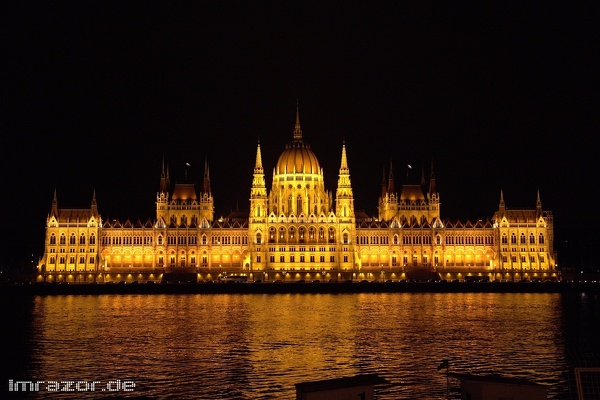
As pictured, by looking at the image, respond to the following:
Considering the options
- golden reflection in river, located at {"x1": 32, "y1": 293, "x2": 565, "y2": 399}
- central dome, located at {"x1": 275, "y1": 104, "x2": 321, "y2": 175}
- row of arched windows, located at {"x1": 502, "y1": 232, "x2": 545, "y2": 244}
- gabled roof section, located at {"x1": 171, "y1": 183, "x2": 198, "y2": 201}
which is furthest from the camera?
gabled roof section, located at {"x1": 171, "y1": 183, "x2": 198, "y2": 201}

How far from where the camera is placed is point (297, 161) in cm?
14912

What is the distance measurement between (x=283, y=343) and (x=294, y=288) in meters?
63.6

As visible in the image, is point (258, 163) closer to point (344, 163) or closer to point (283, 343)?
point (344, 163)

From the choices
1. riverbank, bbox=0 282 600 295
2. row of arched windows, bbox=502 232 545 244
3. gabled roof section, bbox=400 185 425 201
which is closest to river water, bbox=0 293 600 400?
riverbank, bbox=0 282 600 295

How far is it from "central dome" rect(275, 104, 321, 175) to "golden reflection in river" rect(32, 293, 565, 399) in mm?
51672

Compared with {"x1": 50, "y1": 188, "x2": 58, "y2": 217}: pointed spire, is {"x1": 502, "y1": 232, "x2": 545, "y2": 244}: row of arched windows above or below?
below

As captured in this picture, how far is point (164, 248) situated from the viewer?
143 metres

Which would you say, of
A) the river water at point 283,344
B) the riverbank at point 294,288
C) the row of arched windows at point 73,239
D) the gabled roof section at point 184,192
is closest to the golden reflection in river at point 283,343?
the river water at point 283,344

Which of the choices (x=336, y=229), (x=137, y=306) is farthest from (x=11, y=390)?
(x=336, y=229)

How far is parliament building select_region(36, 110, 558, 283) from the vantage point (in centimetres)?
13875

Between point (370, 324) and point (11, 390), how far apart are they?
3544cm

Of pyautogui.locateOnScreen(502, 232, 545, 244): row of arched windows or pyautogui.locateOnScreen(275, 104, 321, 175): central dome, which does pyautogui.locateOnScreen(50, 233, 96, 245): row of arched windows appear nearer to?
pyautogui.locateOnScreen(275, 104, 321, 175): central dome

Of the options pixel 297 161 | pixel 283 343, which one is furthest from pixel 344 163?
pixel 283 343

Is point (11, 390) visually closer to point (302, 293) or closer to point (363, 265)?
point (302, 293)
